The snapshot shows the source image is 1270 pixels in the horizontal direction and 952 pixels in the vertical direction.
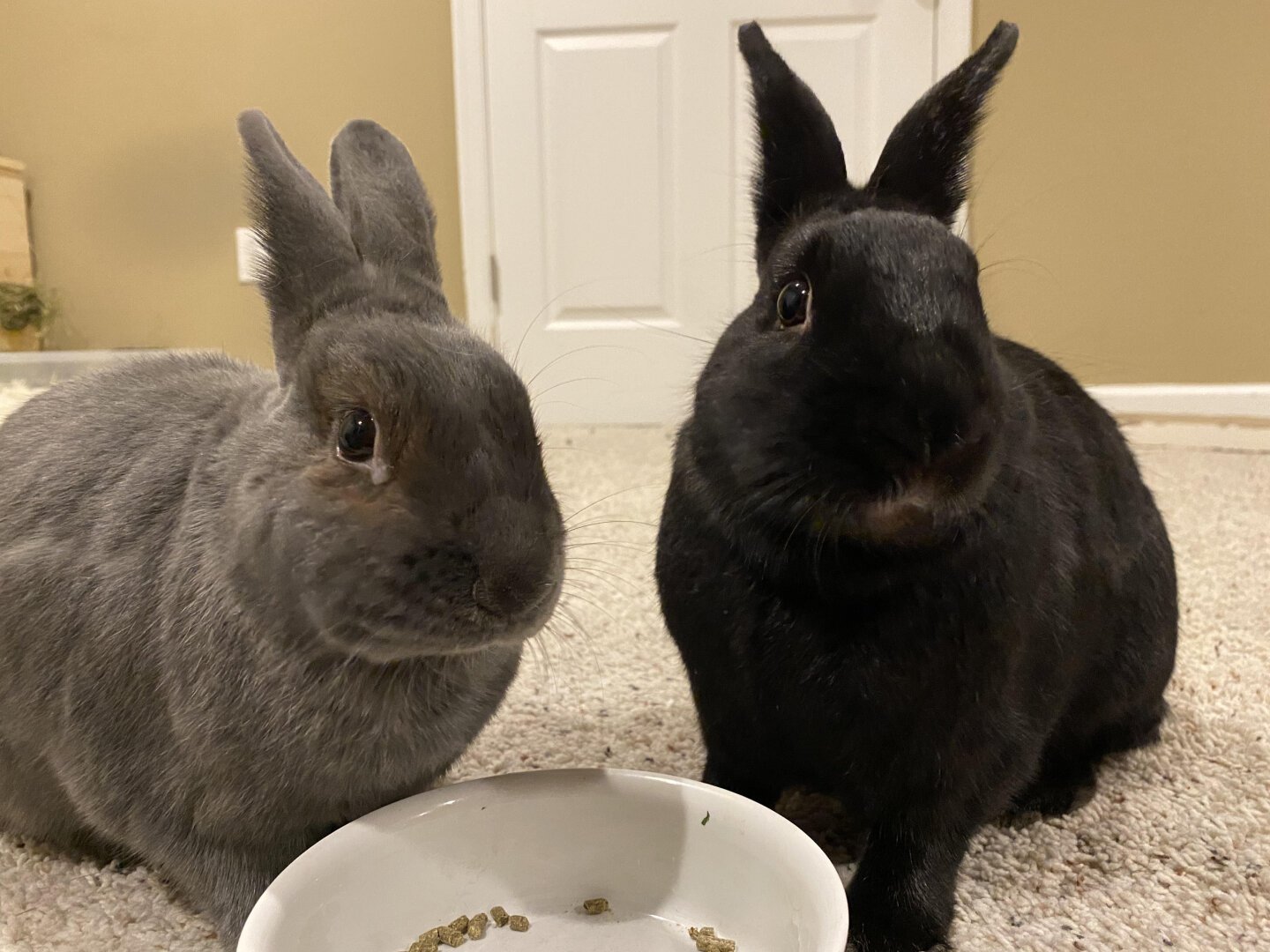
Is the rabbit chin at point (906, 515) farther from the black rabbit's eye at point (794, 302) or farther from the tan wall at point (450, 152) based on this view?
the tan wall at point (450, 152)

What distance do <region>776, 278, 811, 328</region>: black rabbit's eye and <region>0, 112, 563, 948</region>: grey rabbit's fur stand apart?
244mm

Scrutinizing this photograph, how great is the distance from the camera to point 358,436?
2.62 feet

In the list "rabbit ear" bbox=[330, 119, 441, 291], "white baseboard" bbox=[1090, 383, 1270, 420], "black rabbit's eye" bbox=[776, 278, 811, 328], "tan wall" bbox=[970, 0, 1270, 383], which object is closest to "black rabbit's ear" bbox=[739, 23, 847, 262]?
"black rabbit's eye" bbox=[776, 278, 811, 328]

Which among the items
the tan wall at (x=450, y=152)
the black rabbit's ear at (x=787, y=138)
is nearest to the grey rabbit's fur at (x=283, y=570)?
the black rabbit's ear at (x=787, y=138)

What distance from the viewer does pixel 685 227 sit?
3.60 m

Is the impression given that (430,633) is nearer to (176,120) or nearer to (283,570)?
(283,570)

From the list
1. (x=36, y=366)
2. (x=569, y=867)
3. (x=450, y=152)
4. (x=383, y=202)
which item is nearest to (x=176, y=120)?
(x=450, y=152)

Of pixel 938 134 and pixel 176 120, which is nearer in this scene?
pixel 938 134

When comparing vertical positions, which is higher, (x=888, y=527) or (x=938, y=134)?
(x=938, y=134)

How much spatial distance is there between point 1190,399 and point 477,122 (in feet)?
8.13

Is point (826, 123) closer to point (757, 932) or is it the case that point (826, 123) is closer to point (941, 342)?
point (941, 342)

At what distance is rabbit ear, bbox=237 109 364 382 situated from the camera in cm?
89

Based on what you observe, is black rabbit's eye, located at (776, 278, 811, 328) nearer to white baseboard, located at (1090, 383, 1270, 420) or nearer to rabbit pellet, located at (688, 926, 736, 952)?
rabbit pellet, located at (688, 926, 736, 952)

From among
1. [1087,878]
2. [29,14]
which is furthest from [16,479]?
[29,14]
